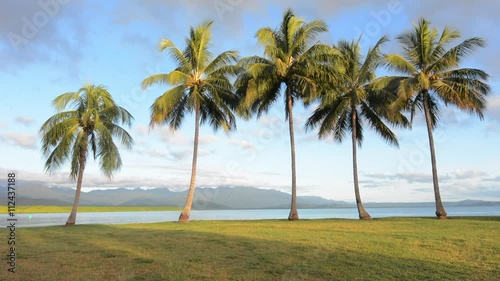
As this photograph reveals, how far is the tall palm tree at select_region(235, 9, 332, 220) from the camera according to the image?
26.1 meters

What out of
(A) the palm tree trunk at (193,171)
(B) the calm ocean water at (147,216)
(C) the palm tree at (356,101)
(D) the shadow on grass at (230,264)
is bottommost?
(B) the calm ocean water at (147,216)

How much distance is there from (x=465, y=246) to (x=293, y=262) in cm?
538

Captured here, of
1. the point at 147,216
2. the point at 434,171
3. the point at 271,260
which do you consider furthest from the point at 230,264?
the point at 147,216

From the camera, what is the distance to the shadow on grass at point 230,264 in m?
7.29

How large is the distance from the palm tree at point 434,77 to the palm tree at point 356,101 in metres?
1.60

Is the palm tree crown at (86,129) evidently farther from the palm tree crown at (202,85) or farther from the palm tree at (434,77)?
the palm tree at (434,77)

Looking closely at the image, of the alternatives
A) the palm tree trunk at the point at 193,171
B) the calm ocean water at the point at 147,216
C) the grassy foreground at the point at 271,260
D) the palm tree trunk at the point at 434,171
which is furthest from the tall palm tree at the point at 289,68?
the calm ocean water at the point at 147,216

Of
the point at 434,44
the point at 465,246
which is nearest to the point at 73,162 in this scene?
the point at 465,246

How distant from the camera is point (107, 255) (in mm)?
9906

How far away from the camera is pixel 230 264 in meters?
8.56

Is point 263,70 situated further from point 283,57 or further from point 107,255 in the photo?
point 107,255

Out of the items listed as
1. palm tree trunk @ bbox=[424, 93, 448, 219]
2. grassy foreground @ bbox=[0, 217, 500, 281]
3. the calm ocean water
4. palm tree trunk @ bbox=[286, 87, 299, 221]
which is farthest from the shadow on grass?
the calm ocean water

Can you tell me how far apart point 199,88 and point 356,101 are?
1127cm

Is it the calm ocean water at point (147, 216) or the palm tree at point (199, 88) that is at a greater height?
the palm tree at point (199, 88)
